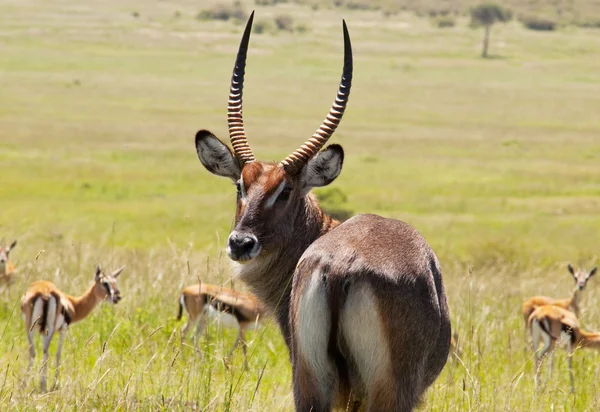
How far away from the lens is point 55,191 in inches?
1180

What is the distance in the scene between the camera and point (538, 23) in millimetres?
123312

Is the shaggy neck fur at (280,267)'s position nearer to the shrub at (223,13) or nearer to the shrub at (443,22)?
the shrub at (223,13)

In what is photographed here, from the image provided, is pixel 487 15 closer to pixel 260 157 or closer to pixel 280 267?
pixel 260 157

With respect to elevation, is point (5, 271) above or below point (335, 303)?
below

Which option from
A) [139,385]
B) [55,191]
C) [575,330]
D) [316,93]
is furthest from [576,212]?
[316,93]

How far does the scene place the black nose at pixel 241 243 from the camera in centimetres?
573

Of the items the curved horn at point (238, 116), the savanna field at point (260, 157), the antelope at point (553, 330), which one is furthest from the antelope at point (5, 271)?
the antelope at point (553, 330)

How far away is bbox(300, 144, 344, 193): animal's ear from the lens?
6.25 m

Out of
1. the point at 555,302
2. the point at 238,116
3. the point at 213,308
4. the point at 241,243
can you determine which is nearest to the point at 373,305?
the point at 241,243

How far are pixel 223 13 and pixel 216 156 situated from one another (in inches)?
4340

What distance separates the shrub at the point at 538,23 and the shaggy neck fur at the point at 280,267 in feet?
399

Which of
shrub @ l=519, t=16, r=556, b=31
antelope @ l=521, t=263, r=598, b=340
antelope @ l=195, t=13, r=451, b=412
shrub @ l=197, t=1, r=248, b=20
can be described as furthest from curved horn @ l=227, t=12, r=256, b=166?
shrub @ l=519, t=16, r=556, b=31

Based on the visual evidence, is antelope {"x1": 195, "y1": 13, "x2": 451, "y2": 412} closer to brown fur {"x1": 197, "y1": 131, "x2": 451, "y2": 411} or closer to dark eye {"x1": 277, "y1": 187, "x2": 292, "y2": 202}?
brown fur {"x1": 197, "y1": 131, "x2": 451, "y2": 411}

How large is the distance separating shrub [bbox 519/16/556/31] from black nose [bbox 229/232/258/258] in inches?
4808
